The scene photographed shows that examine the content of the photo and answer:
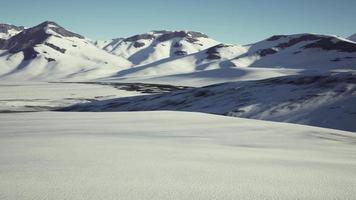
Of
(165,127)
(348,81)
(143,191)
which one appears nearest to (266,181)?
(143,191)

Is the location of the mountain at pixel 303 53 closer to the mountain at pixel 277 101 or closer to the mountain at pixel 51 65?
the mountain at pixel 51 65

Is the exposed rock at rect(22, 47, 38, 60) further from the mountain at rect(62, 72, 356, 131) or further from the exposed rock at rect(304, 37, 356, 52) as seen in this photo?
the mountain at rect(62, 72, 356, 131)

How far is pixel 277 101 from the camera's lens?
24047 mm

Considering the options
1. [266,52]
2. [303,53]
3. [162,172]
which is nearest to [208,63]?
[266,52]

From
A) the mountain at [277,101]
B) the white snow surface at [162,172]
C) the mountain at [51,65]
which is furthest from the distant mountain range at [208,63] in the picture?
the white snow surface at [162,172]

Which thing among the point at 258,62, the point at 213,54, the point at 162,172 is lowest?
the point at 162,172

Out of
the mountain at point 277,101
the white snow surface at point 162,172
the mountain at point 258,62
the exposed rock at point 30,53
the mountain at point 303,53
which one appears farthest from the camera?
the exposed rock at point 30,53

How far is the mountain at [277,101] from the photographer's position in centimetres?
2066

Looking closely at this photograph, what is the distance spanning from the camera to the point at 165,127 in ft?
30.5

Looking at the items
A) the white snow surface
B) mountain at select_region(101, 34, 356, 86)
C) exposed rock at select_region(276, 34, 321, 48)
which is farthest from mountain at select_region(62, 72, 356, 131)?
exposed rock at select_region(276, 34, 321, 48)

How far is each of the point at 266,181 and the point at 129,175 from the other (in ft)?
4.22

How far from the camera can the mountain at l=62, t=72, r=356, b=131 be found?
67.8ft

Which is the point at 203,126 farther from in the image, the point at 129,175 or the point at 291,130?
the point at 129,175

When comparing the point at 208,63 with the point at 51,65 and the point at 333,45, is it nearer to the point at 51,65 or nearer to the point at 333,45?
the point at 333,45
